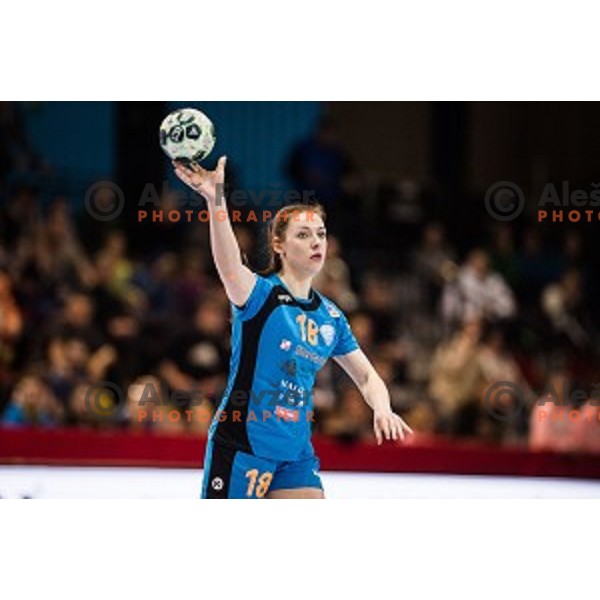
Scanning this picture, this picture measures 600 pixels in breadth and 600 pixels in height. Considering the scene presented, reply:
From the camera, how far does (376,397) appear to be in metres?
5.72

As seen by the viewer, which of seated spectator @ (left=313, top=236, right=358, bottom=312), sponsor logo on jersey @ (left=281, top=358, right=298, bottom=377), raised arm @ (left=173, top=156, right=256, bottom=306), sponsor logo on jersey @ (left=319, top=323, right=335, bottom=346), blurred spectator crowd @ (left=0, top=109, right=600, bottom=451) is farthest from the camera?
seated spectator @ (left=313, top=236, right=358, bottom=312)

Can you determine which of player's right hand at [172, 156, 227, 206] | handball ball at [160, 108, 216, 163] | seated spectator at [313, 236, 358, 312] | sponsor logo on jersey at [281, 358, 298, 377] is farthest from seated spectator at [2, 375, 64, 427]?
player's right hand at [172, 156, 227, 206]

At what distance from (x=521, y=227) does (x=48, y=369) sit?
535cm

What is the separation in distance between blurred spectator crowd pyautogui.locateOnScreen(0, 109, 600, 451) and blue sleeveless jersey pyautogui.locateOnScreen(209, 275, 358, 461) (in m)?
3.97

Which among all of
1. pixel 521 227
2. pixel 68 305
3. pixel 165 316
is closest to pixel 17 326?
pixel 68 305

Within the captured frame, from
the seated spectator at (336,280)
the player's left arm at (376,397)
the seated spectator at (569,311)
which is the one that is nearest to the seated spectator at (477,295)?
the seated spectator at (569,311)

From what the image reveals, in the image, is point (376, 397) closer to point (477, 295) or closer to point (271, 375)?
point (271, 375)

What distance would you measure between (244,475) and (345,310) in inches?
206

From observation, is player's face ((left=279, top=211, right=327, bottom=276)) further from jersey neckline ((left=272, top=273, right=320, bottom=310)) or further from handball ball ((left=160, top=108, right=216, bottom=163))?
handball ball ((left=160, top=108, right=216, bottom=163))

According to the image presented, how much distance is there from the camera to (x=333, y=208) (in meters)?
11.5

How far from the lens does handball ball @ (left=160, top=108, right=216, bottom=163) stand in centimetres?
550

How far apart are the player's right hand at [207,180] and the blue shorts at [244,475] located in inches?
45.9

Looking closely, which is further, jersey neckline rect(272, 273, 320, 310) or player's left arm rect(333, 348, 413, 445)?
jersey neckline rect(272, 273, 320, 310)

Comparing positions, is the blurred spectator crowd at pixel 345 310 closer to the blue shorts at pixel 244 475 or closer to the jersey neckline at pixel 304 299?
the jersey neckline at pixel 304 299
